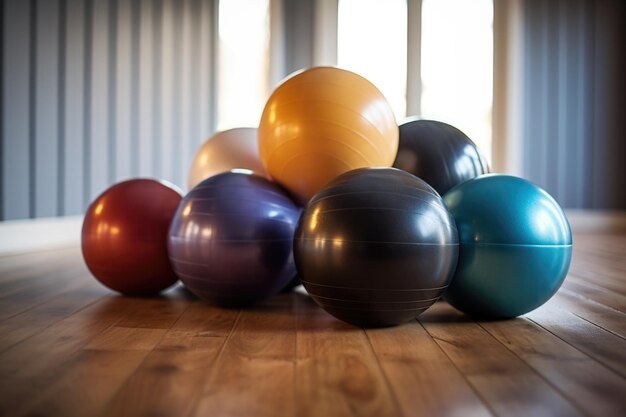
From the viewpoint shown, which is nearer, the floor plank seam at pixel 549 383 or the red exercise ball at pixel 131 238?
the floor plank seam at pixel 549 383

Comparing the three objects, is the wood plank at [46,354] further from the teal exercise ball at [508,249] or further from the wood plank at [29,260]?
the teal exercise ball at [508,249]

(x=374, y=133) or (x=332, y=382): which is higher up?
(x=374, y=133)

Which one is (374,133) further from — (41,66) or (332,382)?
(41,66)

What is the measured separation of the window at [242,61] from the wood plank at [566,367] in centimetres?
411

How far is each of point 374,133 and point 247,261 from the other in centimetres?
65

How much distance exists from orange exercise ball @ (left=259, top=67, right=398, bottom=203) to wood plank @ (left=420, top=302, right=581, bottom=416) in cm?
63

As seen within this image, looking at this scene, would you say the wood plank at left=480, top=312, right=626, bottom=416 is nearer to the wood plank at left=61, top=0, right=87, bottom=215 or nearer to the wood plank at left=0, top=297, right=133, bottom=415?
the wood plank at left=0, top=297, right=133, bottom=415

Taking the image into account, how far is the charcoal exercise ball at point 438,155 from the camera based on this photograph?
2369mm

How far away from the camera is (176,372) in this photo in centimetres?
137

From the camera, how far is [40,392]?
48.5 inches

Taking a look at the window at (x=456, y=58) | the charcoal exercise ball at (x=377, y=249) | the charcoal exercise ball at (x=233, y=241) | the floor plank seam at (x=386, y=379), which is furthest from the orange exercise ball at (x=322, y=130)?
the window at (x=456, y=58)

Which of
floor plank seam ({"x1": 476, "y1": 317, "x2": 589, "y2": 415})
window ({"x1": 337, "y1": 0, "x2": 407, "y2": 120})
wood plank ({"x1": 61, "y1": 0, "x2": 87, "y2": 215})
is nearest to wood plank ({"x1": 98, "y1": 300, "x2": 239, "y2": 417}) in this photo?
floor plank seam ({"x1": 476, "y1": 317, "x2": 589, "y2": 415})

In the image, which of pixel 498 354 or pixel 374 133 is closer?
pixel 498 354

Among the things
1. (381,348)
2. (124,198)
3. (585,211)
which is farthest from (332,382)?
(585,211)
